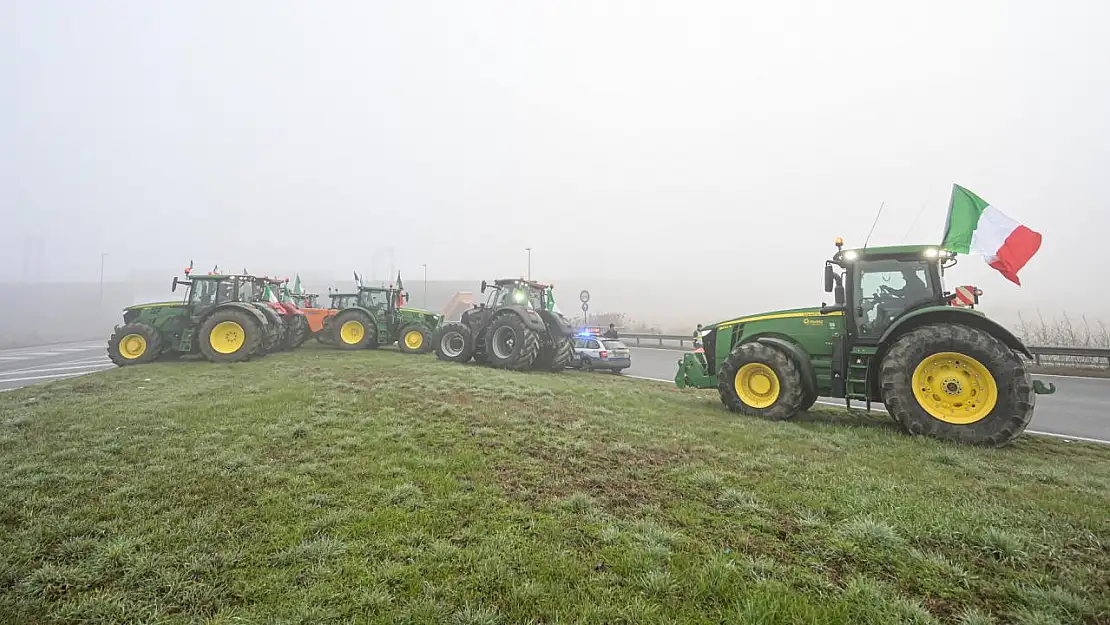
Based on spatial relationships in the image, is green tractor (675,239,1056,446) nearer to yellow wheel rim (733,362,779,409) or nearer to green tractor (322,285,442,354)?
yellow wheel rim (733,362,779,409)

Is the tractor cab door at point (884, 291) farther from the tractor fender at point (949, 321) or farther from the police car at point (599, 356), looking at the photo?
the police car at point (599, 356)

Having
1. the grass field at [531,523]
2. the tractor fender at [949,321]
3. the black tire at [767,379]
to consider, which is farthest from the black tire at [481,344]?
the tractor fender at [949,321]

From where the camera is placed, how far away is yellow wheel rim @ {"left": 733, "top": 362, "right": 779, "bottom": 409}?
6934 mm

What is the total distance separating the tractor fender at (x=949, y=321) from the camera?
220 inches

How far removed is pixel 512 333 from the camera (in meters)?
13.1

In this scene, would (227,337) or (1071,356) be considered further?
(1071,356)

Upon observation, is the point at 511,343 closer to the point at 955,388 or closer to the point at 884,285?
the point at 884,285

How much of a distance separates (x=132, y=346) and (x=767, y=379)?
50.3ft

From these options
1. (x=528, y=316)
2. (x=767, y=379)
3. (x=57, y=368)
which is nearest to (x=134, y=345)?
(x=57, y=368)

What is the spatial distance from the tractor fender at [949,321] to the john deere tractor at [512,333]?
800 cm

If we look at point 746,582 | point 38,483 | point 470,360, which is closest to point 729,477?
point 746,582

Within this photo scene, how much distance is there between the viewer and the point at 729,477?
4.20 m

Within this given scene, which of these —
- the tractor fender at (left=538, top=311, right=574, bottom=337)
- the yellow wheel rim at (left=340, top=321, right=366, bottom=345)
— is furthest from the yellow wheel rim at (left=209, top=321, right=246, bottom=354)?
the tractor fender at (left=538, top=311, right=574, bottom=337)

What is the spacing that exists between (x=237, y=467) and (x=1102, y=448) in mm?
9748
